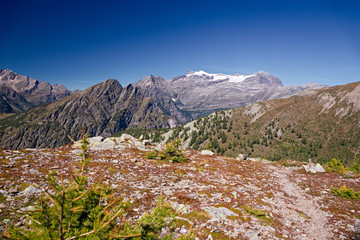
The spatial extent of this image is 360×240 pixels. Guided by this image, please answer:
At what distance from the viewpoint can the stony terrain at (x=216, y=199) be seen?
837 cm

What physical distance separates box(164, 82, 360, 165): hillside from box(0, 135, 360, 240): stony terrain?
101 m

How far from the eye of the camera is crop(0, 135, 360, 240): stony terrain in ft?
27.5

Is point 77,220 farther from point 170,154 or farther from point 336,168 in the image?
point 336,168

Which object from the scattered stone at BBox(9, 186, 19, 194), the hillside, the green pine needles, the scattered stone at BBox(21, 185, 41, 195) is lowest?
the hillside

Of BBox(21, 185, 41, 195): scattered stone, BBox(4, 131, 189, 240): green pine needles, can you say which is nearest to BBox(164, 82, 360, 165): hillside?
BBox(4, 131, 189, 240): green pine needles

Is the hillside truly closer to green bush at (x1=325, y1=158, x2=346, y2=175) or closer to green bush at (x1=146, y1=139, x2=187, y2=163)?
green bush at (x1=325, y1=158, x2=346, y2=175)

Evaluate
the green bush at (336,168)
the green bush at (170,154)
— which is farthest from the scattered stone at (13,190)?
the green bush at (336,168)

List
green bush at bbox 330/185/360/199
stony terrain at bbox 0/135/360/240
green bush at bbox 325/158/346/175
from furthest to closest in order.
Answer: green bush at bbox 325/158/346/175
green bush at bbox 330/185/360/199
stony terrain at bbox 0/135/360/240

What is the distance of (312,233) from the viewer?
9.13m

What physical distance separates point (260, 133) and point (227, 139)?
2917 centimetres

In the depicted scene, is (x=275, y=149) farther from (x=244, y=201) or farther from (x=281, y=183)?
(x=244, y=201)

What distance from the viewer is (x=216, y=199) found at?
37.9 feet

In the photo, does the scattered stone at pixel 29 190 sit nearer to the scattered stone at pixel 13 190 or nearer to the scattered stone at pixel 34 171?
A: the scattered stone at pixel 13 190

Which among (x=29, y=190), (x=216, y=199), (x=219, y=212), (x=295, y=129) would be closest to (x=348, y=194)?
(x=216, y=199)
